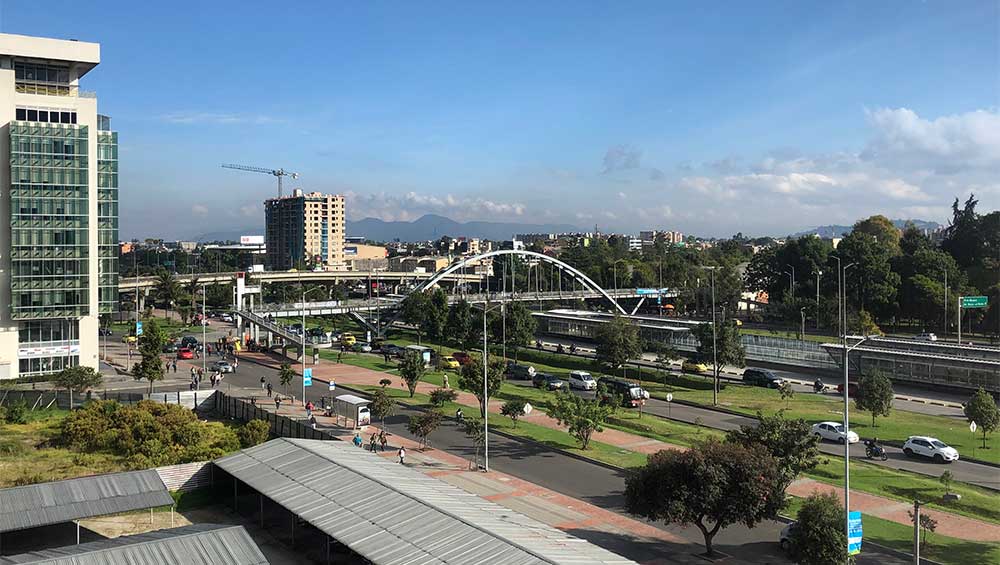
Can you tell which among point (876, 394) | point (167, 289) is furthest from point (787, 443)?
point (167, 289)

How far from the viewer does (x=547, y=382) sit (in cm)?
6494

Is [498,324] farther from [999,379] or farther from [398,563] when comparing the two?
[398,563]

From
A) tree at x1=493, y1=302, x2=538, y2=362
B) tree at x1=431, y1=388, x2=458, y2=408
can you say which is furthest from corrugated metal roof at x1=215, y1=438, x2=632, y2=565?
tree at x1=493, y1=302, x2=538, y2=362

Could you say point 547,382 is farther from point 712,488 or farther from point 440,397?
point 712,488

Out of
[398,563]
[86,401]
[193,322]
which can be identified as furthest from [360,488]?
[193,322]

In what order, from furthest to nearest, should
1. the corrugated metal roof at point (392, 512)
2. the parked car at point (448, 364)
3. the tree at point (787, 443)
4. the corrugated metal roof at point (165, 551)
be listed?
the parked car at point (448, 364) → the tree at point (787, 443) → the corrugated metal roof at point (165, 551) → the corrugated metal roof at point (392, 512)

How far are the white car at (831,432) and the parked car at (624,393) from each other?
36.3 feet

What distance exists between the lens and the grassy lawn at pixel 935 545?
83.1ft

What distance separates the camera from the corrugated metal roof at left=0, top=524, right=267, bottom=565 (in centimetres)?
2202

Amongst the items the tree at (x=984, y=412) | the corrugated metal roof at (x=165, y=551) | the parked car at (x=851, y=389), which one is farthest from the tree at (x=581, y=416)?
the corrugated metal roof at (x=165, y=551)

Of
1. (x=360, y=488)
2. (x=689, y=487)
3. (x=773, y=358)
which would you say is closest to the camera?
(x=689, y=487)

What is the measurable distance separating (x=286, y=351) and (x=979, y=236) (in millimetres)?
100241

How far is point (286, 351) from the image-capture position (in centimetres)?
8475

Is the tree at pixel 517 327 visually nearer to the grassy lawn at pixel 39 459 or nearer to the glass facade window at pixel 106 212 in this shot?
the glass facade window at pixel 106 212
